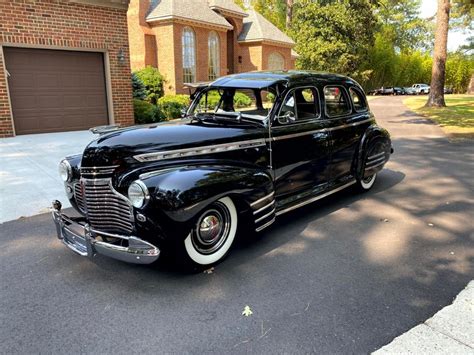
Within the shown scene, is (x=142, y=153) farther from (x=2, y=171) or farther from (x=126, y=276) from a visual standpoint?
(x=2, y=171)

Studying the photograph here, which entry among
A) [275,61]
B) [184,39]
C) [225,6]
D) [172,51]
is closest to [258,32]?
[275,61]

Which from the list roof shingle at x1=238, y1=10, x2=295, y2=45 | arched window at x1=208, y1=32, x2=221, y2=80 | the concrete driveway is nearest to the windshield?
the concrete driveway

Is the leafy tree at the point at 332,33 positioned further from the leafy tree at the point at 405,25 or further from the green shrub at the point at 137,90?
the leafy tree at the point at 405,25

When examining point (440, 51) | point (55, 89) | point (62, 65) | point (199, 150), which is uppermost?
point (440, 51)

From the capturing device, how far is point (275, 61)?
31.3 meters

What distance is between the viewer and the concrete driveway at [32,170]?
5.82 meters

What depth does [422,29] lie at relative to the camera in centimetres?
6738

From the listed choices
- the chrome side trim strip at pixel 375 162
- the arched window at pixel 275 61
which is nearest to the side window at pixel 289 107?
the chrome side trim strip at pixel 375 162

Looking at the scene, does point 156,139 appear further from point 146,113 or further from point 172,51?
point 172,51

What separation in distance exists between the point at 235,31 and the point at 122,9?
18547 millimetres

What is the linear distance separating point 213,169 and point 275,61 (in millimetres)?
29017

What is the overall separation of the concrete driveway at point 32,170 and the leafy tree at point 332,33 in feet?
98.6

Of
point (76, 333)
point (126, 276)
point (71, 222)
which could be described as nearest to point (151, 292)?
point (126, 276)

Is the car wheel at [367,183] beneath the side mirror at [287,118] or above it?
beneath
